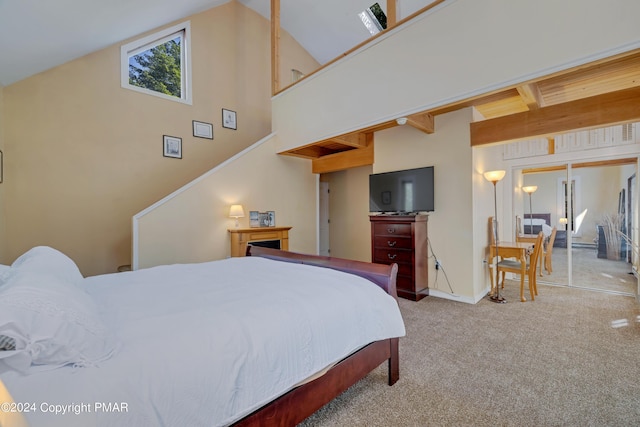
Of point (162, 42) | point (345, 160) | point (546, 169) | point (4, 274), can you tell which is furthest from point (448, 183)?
point (162, 42)

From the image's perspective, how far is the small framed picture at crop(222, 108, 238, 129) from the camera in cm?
548

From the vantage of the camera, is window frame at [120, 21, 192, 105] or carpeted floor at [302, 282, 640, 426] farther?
window frame at [120, 21, 192, 105]

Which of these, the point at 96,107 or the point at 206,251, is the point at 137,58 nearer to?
the point at 96,107

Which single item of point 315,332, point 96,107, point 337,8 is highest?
point 337,8

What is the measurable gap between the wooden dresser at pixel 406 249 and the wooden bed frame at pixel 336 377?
1.86m

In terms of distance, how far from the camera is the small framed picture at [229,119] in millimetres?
5480

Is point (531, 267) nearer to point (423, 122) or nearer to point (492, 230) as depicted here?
point (492, 230)

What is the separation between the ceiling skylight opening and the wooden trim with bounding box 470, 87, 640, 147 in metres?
3.68

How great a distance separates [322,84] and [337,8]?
265 centimetres

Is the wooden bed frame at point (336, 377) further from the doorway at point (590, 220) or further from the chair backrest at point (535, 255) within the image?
the doorway at point (590, 220)

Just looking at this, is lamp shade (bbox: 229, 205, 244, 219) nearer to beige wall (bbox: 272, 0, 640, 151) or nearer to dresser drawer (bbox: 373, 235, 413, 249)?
beige wall (bbox: 272, 0, 640, 151)

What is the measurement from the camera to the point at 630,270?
4.10 m

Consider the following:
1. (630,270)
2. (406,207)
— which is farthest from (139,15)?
(630,270)

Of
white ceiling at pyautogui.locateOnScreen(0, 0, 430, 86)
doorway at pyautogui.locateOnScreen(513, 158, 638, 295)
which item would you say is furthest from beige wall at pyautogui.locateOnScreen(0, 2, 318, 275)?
doorway at pyautogui.locateOnScreen(513, 158, 638, 295)
